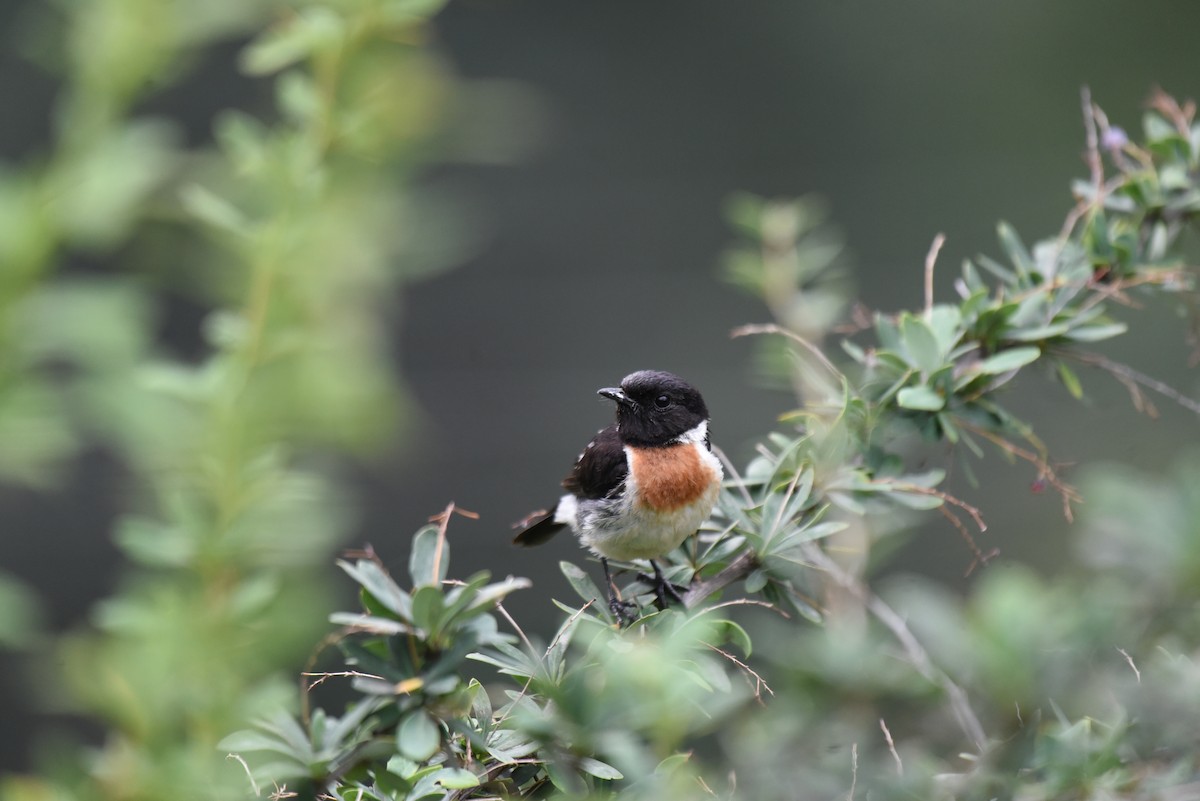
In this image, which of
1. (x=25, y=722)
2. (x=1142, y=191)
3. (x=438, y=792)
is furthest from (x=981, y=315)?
(x=25, y=722)

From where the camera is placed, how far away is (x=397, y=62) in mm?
1441

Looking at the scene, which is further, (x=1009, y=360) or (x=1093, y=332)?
(x=1093, y=332)

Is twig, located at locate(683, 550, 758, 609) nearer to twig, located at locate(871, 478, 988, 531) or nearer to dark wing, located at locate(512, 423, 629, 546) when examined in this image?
twig, located at locate(871, 478, 988, 531)

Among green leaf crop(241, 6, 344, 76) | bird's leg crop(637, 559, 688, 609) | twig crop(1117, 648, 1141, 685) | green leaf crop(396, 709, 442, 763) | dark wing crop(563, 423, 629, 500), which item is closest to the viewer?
green leaf crop(396, 709, 442, 763)

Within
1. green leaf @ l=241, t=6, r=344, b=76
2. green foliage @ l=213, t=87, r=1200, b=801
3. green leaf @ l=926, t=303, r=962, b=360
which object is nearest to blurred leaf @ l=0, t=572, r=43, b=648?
green foliage @ l=213, t=87, r=1200, b=801

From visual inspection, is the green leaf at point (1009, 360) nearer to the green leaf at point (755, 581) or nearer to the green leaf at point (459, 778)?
the green leaf at point (755, 581)

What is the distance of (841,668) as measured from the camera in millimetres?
1258

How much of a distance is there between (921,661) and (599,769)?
0.64m

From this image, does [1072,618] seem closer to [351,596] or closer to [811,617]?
[811,617]

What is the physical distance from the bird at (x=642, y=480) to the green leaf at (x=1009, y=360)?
68cm

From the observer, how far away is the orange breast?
7.82ft

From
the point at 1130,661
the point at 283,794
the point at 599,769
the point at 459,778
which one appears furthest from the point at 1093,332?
the point at 283,794

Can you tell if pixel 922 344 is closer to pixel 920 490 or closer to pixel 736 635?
pixel 920 490

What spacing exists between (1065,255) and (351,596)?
2.71m
